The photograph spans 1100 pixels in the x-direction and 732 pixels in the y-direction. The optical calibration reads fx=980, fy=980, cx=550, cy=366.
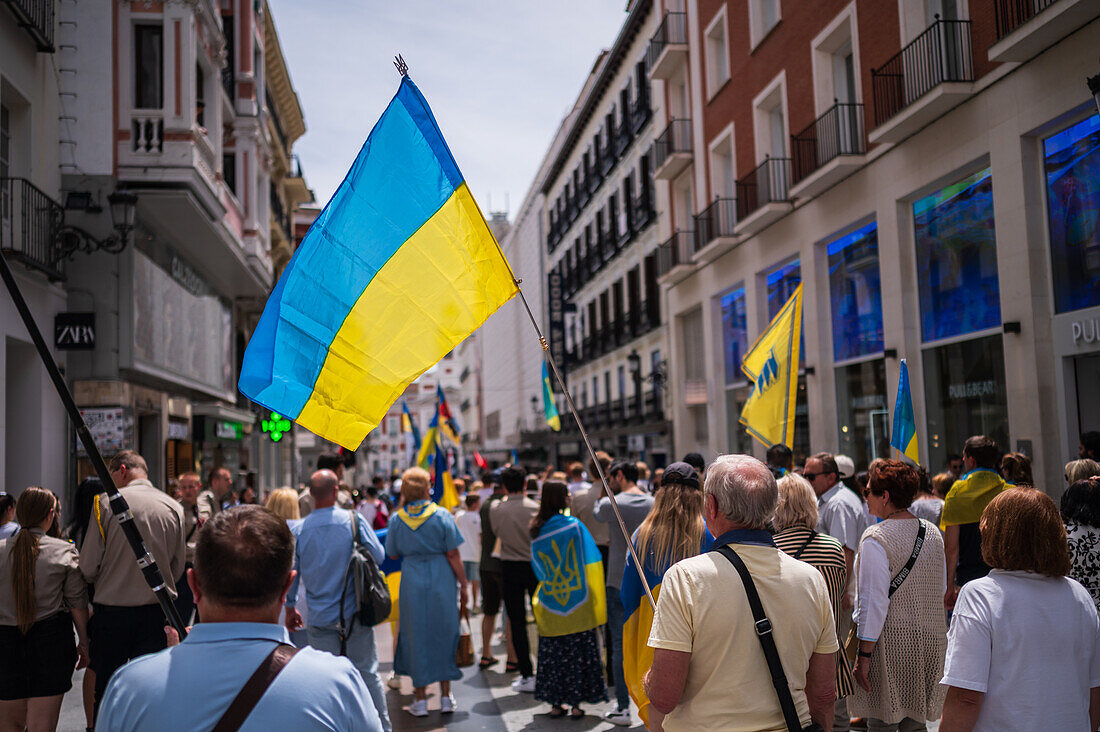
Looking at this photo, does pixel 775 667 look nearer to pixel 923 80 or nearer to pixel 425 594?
pixel 425 594

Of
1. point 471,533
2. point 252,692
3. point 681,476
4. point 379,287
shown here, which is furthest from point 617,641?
point 252,692

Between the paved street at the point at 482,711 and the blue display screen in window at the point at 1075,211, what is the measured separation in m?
7.41

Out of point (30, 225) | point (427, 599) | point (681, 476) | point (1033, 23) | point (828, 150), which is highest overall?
point (828, 150)

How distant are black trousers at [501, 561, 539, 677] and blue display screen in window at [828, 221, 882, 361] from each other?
30.3 ft

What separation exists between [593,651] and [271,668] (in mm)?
5988

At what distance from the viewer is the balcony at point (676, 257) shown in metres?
25.0

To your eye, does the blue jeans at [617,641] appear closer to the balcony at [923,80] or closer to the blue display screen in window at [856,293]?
the balcony at [923,80]

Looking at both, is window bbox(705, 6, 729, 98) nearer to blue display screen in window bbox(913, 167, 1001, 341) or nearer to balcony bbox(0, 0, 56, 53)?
blue display screen in window bbox(913, 167, 1001, 341)

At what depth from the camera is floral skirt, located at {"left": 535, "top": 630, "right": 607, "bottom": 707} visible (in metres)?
7.87

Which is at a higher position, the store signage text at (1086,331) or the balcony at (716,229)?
the balcony at (716,229)

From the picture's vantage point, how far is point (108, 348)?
15.5 meters

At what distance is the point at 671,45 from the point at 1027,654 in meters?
23.7

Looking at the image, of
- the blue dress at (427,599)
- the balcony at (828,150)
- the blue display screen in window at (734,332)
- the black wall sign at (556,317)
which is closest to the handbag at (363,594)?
the blue dress at (427,599)

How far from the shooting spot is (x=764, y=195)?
2009cm
